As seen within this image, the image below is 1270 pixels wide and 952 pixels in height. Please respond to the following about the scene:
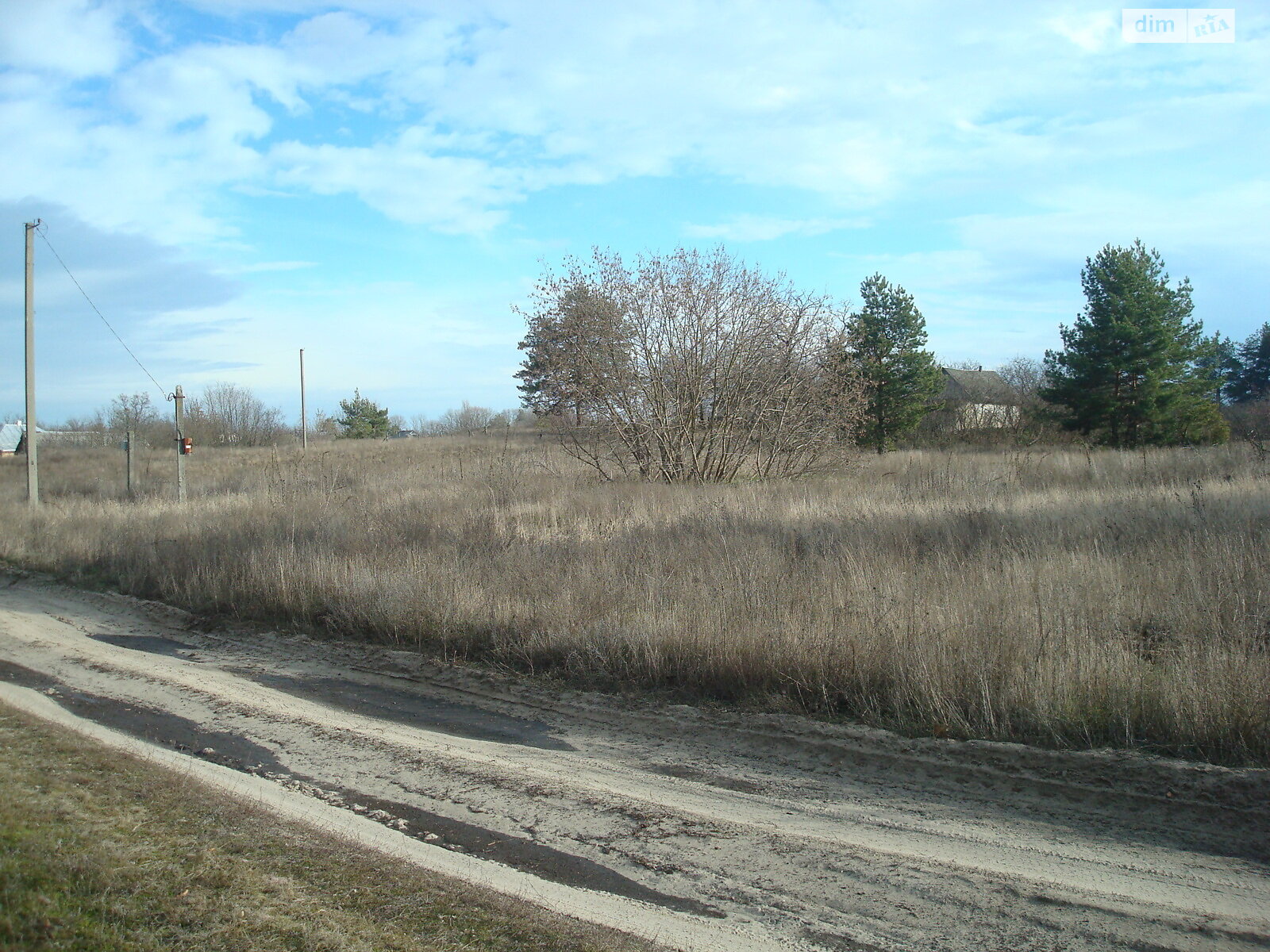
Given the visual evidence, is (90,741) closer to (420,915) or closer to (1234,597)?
(420,915)

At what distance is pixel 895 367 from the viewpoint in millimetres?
35906

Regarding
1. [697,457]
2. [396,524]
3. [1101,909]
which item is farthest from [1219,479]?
[396,524]

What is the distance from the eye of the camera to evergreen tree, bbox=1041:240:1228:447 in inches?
1197

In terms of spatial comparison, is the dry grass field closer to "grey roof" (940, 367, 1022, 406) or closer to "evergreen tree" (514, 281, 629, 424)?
"evergreen tree" (514, 281, 629, 424)

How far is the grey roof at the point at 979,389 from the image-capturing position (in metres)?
46.2

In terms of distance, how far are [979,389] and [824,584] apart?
5178 cm

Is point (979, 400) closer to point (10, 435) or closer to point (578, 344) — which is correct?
point (578, 344)

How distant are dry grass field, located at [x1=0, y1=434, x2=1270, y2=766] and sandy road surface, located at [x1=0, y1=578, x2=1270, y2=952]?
0.44 metres

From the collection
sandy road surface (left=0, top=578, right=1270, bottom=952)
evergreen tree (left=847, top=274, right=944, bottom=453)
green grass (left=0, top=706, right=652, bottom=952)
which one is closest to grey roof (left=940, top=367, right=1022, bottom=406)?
evergreen tree (left=847, top=274, right=944, bottom=453)

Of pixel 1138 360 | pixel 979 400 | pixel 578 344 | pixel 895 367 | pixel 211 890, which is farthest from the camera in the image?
pixel 979 400

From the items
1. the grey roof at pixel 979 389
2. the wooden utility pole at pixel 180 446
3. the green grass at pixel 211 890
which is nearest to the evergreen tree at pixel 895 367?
the grey roof at pixel 979 389

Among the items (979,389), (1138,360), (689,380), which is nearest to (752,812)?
(689,380)

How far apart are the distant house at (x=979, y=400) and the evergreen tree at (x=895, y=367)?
8.88 feet

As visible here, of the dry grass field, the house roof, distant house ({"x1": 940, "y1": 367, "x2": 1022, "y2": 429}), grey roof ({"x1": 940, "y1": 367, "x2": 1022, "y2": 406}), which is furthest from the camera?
the house roof
